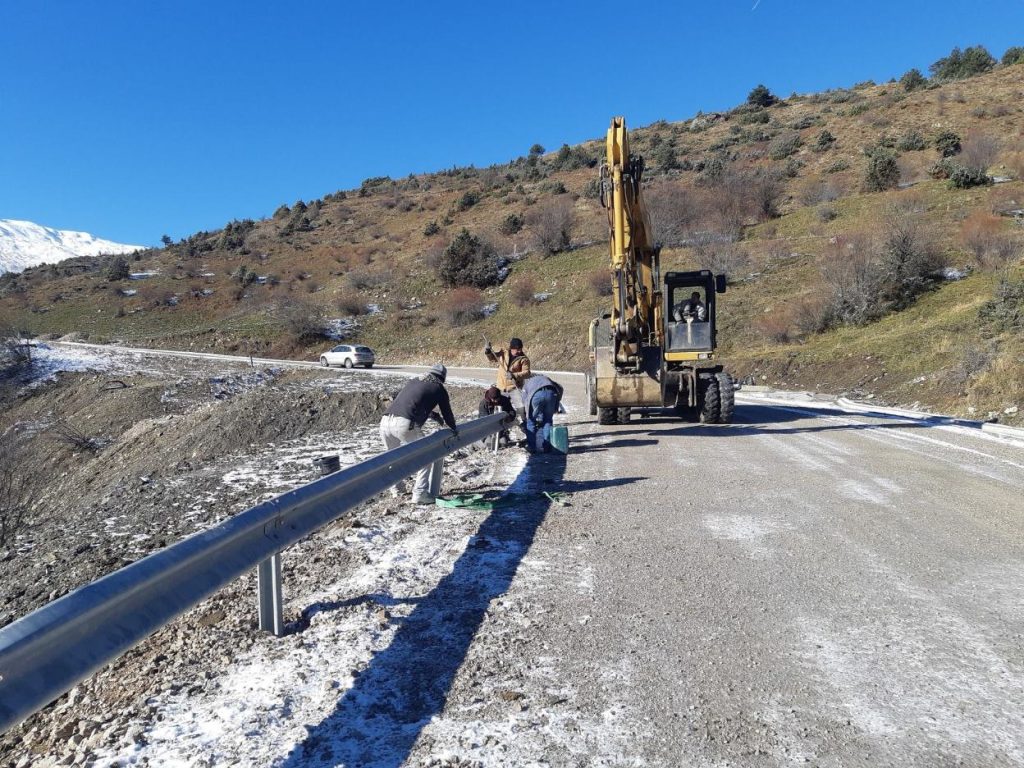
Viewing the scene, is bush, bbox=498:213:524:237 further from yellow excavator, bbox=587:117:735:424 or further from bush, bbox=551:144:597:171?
yellow excavator, bbox=587:117:735:424

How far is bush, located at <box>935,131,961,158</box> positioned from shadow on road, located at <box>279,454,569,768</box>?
52.7 meters

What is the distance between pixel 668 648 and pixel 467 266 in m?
48.5

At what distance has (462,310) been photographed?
45.2 metres

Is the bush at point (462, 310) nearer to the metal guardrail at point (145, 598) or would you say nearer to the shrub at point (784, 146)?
the shrub at point (784, 146)

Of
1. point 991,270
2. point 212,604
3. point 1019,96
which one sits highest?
point 1019,96

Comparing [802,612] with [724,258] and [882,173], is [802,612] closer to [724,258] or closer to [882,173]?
[724,258]

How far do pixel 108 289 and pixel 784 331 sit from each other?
55216 millimetres

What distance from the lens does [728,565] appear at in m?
5.17

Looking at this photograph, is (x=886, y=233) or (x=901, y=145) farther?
(x=901, y=145)

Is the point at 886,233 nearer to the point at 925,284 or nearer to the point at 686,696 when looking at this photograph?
the point at 925,284

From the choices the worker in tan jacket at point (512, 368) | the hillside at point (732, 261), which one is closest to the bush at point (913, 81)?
the hillside at point (732, 261)

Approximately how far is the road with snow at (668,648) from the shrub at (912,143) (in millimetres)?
51590

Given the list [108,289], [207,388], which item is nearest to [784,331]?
[207,388]

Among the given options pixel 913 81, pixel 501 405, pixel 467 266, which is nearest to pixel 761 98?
pixel 913 81
